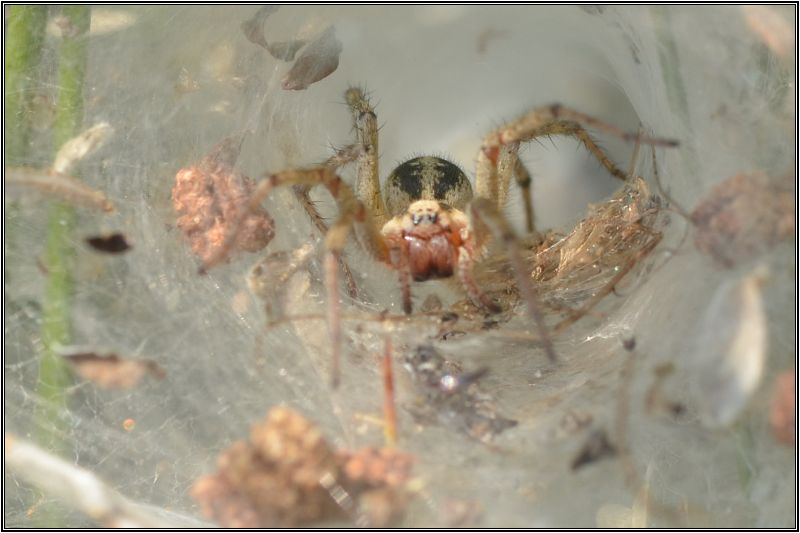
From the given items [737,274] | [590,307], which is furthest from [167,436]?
[737,274]

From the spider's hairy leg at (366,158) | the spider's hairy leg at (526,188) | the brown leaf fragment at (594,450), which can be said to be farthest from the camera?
the spider's hairy leg at (526,188)

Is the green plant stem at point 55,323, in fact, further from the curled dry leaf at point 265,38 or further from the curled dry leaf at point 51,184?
the curled dry leaf at point 265,38

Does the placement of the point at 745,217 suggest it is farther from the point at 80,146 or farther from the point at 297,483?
the point at 80,146

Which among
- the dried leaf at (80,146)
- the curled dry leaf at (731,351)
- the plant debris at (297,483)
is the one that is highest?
the dried leaf at (80,146)

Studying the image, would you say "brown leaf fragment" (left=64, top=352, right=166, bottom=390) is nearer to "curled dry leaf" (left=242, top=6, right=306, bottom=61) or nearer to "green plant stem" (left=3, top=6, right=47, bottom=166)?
"green plant stem" (left=3, top=6, right=47, bottom=166)

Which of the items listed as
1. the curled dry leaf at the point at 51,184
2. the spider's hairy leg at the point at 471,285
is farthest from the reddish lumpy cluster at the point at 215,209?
the spider's hairy leg at the point at 471,285

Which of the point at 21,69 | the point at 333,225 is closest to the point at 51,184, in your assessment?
the point at 21,69
